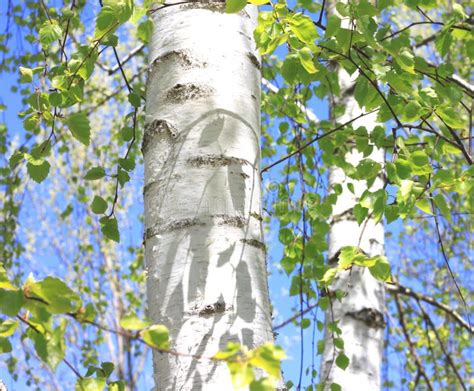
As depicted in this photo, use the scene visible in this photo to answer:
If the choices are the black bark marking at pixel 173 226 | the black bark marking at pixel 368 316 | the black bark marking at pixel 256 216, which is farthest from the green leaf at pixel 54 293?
the black bark marking at pixel 368 316

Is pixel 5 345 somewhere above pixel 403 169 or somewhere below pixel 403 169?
below

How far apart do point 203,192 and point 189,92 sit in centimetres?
20

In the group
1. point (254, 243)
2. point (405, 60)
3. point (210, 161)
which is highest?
point (405, 60)

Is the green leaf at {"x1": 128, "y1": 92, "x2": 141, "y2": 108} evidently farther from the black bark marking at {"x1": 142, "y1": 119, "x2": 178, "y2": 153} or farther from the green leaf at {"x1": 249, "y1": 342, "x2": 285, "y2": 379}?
the green leaf at {"x1": 249, "y1": 342, "x2": 285, "y2": 379}

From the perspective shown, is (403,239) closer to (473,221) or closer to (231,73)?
(473,221)

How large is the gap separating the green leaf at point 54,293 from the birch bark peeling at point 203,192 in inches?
10.3

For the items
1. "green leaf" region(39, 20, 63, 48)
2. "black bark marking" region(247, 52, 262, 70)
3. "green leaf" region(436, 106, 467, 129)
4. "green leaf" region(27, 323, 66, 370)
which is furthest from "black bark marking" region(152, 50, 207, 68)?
"green leaf" region(27, 323, 66, 370)

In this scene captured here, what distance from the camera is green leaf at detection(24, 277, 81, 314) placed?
0.72 metres

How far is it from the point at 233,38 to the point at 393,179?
1.32 ft

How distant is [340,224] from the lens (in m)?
2.45

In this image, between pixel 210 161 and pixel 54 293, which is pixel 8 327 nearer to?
pixel 54 293

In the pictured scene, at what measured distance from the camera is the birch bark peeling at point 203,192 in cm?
96

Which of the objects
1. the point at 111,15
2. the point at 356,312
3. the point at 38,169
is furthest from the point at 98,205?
the point at 356,312

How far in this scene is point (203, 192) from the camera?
3.38ft
